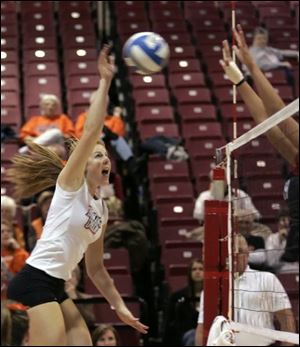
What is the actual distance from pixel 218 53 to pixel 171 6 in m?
1.52

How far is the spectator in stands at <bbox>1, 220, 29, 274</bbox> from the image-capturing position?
889 cm

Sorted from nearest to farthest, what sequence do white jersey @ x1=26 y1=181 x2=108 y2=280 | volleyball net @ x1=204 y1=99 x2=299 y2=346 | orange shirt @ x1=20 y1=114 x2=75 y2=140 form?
white jersey @ x1=26 y1=181 x2=108 y2=280
volleyball net @ x1=204 y1=99 x2=299 y2=346
orange shirt @ x1=20 y1=114 x2=75 y2=140

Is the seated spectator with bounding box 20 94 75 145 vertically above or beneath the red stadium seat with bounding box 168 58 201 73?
beneath

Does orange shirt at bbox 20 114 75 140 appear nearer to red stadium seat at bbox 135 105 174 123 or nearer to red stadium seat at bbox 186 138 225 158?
red stadium seat at bbox 135 105 174 123

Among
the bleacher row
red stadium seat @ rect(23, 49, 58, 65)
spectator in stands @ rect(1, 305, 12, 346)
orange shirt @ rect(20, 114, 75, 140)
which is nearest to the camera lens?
spectator in stands @ rect(1, 305, 12, 346)

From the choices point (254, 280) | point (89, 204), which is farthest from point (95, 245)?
point (254, 280)

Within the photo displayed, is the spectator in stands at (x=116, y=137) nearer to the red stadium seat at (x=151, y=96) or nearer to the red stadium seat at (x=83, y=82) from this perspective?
the red stadium seat at (x=151, y=96)

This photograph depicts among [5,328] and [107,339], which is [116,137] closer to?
[107,339]

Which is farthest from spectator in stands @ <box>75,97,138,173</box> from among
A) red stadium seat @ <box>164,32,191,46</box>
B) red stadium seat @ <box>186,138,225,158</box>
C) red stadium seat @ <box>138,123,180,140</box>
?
red stadium seat @ <box>164,32,191,46</box>

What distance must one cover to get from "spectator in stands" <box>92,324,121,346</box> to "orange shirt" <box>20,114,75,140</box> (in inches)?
143

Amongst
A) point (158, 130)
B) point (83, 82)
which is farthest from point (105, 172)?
point (83, 82)

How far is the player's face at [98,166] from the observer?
5.63m

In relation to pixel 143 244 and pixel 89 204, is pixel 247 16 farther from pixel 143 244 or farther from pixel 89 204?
pixel 89 204

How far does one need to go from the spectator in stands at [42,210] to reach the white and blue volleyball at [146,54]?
3.36m
